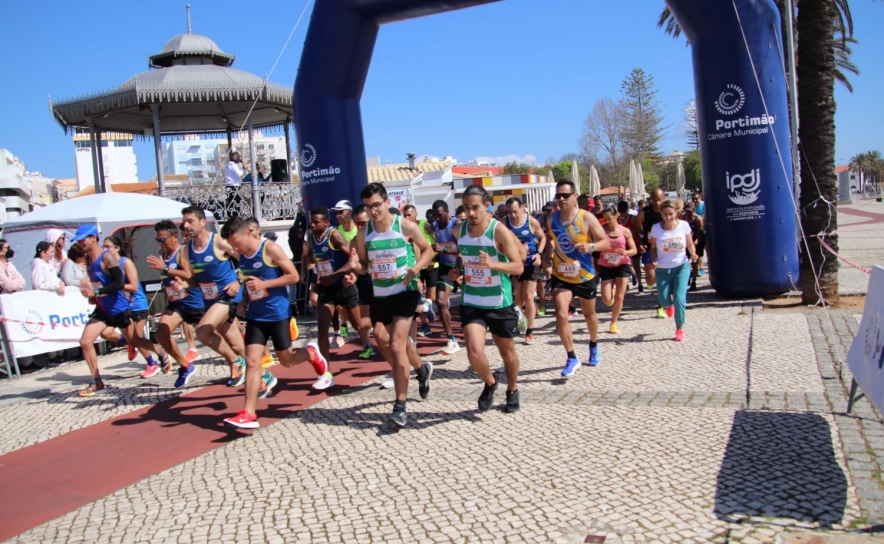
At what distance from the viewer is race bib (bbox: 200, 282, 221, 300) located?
22.1 feet

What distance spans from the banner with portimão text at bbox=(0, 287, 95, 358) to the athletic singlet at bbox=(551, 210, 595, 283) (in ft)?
21.6

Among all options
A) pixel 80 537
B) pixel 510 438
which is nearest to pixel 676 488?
pixel 510 438

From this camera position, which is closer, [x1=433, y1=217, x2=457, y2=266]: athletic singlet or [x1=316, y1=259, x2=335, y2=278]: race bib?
[x1=316, y1=259, x2=335, y2=278]: race bib

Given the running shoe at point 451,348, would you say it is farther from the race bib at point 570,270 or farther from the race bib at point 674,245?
the race bib at point 674,245

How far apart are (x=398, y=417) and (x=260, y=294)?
1619 mm

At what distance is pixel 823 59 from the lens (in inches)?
378

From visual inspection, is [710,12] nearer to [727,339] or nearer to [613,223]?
[613,223]

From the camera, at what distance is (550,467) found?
438 centimetres

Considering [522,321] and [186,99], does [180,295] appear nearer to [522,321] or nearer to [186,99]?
[522,321]

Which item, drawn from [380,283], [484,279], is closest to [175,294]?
[380,283]

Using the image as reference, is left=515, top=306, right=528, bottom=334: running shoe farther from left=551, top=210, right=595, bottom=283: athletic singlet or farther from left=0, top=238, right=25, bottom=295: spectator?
left=0, top=238, right=25, bottom=295: spectator

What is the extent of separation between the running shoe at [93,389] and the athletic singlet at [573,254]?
537 centimetres

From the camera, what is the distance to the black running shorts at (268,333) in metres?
5.79

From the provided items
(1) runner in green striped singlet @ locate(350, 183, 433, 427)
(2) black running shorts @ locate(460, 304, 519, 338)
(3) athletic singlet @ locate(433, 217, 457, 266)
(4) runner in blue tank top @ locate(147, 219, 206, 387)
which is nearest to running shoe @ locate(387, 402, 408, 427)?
(1) runner in green striped singlet @ locate(350, 183, 433, 427)
